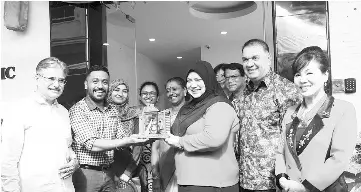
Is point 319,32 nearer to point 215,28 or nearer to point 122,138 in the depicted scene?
point 215,28

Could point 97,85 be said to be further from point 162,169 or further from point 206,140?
point 206,140

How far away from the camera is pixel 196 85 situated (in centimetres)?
256

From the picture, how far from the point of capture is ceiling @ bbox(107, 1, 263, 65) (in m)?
3.75

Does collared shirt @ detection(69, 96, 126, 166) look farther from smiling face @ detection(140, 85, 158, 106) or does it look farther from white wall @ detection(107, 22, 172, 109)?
white wall @ detection(107, 22, 172, 109)

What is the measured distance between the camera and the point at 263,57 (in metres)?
2.64

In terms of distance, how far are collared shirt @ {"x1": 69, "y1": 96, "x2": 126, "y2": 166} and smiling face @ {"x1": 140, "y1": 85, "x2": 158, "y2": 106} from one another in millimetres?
738

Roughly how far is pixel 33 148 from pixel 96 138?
531mm

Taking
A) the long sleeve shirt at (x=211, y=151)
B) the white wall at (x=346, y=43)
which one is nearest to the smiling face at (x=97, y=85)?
the long sleeve shirt at (x=211, y=151)

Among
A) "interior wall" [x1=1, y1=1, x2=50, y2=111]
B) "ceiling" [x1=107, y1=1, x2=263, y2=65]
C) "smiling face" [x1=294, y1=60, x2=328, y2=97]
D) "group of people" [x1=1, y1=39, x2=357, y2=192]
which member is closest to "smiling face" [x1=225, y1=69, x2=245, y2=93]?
"ceiling" [x1=107, y1=1, x2=263, y2=65]

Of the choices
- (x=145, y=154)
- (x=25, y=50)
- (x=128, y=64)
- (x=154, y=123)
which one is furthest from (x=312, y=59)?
(x=25, y=50)

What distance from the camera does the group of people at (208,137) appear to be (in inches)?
79.5

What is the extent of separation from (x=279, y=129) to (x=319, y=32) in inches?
47.2

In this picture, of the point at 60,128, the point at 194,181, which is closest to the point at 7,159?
the point at 60,128

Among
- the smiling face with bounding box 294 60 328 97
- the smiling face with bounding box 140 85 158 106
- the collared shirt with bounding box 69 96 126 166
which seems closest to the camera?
the smiling face with bounding box 294 60 328 97
